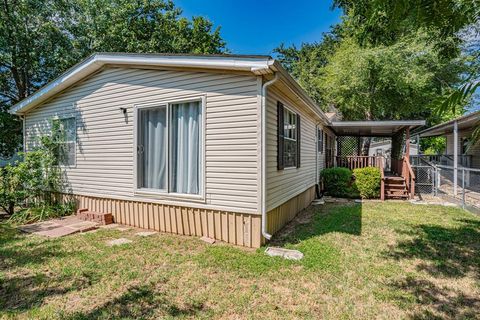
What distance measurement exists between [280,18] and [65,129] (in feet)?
48.0

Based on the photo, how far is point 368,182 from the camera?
31.4 ft

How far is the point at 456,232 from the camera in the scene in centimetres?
542

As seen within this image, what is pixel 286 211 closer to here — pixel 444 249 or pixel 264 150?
pixel 264 150

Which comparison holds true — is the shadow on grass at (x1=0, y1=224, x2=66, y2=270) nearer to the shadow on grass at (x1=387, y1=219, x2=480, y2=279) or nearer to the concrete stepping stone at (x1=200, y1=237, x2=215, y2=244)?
the concrete stepping stone at (x1=200, y1=237, x2=215, y2=244)

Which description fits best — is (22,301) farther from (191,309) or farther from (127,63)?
(127,63)

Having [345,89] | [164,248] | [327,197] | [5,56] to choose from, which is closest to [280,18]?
[345,89]

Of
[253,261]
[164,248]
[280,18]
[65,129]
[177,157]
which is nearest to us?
[253,261]

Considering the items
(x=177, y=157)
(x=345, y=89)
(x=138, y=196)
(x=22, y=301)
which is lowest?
(x=22, y=301)

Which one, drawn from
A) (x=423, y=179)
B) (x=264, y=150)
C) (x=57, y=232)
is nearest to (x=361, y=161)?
(x=423, y=179)

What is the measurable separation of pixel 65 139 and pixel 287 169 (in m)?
5.58

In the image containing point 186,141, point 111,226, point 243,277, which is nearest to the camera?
point 243,277

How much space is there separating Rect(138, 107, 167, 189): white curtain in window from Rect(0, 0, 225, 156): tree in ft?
27.2

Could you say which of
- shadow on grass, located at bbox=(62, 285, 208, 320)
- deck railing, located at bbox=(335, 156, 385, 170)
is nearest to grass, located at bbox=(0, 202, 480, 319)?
shadow on grass, located at bbox=(62, 285, 208, 320)

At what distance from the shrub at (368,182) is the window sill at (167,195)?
6.75 meters
